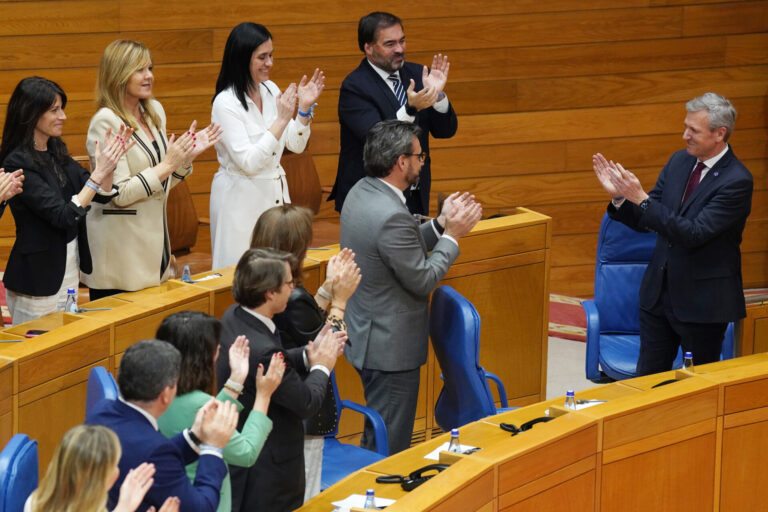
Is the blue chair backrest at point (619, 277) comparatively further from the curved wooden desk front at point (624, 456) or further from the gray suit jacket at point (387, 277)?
the gray suit jacket at point (387, 277)

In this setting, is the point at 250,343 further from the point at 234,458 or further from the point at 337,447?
the point at 337,447

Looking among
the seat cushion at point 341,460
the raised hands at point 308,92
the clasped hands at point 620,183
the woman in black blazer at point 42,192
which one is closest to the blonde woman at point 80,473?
the seat cushion at point 341,460

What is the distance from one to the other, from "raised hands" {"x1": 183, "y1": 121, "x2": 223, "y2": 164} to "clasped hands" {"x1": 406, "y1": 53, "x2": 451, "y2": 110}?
2.59 feet

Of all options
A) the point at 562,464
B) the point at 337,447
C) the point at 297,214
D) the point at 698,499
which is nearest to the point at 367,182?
the point at 297,214

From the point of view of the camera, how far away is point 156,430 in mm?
2318

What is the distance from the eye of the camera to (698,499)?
3.45m

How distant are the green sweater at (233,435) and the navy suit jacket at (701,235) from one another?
1892 millimetres

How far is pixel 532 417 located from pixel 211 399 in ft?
3.83

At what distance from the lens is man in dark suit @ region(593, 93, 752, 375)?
3945mm

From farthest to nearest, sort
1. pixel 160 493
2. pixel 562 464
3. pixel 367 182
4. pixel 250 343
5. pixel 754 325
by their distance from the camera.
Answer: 1. pixel 754 325
2. pixel 367 182
3. pixel 562 464
4. pixel 250 343
5. pixel 160 493

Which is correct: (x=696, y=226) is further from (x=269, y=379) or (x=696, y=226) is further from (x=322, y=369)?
(x=269, y=379)

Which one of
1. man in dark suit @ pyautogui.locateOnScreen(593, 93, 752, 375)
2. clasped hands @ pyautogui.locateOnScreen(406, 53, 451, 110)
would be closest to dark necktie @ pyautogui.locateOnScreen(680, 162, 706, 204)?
man in dark suit @ pyautogui.locateOnScreen(593, 93, 752, 375)

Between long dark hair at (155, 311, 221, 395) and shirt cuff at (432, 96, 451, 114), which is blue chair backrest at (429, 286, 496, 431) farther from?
long dark hair at (155, 311, 221, 395)

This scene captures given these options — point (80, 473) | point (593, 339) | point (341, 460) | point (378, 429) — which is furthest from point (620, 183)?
point (80, 473)
